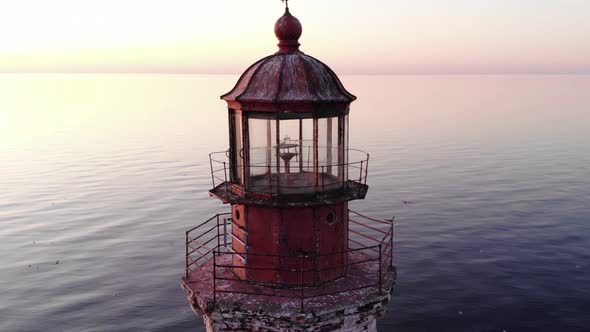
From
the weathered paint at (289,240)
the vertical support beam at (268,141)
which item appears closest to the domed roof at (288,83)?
the vertical support beam at (268,141)

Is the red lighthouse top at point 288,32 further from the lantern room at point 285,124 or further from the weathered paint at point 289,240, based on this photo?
the weathered paint at point 289,240

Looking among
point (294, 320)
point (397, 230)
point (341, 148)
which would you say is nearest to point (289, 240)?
point (294, 320)

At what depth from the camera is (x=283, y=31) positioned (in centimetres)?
1134

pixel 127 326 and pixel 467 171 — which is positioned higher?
pixel 467 171

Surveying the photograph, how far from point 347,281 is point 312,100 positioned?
453cm

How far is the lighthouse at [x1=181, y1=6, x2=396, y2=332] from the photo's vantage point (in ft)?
34.8

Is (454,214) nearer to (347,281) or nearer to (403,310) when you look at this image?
(403,310)

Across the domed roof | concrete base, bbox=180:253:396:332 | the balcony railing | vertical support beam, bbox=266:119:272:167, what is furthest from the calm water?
the domed roof

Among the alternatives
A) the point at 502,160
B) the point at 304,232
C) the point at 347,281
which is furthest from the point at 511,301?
the point at 502,160

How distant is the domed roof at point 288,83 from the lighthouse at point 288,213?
2cm

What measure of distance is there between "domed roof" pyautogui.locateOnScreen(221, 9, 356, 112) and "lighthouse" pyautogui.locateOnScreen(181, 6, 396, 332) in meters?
0.02

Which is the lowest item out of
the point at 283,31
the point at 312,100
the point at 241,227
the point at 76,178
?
the point at 76,178

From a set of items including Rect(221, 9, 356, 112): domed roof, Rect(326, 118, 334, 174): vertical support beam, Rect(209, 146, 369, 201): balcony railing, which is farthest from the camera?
Rect(326, 118, 334, 174): vertical support beam

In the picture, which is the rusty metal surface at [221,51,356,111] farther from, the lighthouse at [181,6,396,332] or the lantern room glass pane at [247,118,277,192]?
the lantern room glass pane at [247,118,277,192]
